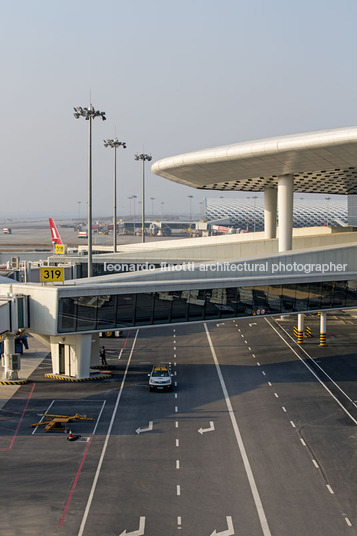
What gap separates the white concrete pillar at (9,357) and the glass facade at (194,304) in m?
4.75

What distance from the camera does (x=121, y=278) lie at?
186ft

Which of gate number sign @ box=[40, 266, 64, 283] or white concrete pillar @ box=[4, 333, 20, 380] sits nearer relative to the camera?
gate number sign @ box=[40, 266, 64, 283]

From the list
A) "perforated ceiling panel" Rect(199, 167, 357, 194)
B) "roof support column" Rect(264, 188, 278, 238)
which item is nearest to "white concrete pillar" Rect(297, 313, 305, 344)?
"perforated ceiling panel" Rect(199, 167, 357, 194)

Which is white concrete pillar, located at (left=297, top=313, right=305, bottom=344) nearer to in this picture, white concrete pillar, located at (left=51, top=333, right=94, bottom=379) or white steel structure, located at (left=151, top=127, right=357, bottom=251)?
white steel structure, located at (left=151, top=127, right=357, bottom=251)

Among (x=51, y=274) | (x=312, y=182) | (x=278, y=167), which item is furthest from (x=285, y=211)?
(x=51, y=274)

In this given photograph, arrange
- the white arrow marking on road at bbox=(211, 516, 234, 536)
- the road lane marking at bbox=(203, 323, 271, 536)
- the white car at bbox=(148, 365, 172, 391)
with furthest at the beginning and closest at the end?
the white car at bbox=(148, 365, 172, 391), the road lane marking at bbox=(203, 323, 271, 536), the white arrow marking on road at bbox=(211, 516, 234, 536)

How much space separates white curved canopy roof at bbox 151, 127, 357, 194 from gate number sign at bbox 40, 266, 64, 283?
21209 millimetres

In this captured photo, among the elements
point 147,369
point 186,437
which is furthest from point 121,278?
point 186,437

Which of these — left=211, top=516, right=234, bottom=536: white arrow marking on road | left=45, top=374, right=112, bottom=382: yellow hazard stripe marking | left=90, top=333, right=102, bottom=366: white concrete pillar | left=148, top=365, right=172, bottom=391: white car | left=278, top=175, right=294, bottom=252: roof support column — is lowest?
left=211, top=516, right=234, bottom=536: white arrow marking on road

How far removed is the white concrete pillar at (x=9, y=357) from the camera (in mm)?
56178

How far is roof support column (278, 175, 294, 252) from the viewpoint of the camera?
7106 centimetres

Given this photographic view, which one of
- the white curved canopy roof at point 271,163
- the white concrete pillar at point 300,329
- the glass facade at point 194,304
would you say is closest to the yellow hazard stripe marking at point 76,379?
the glass facade at point 194,304

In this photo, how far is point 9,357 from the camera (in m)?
56.1

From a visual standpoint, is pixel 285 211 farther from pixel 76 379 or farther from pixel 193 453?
pixel 193 453
